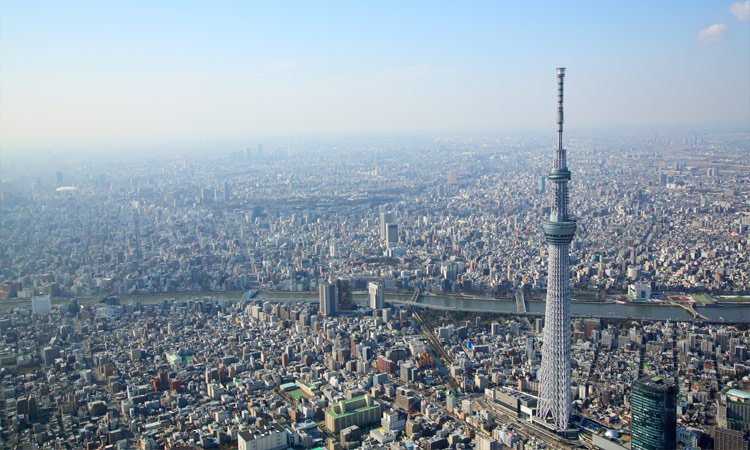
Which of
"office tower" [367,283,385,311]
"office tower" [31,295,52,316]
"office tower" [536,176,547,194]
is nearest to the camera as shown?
"office tower" [31,295,52,316]

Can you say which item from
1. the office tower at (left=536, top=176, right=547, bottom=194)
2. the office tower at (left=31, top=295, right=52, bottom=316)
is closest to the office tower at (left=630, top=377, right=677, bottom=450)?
the office tower at (left=31, top=295, right=52, bottom=316)

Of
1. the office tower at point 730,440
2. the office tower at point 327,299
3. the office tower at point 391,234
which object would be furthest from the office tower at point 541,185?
the office tower at point 730,440

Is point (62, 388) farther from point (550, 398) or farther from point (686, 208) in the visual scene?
point (686, 208)

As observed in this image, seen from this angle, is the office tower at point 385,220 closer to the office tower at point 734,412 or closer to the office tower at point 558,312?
the office tower at point 558,312

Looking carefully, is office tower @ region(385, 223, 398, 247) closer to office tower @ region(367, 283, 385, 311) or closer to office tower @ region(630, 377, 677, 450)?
office tower @ region(367, 283, 385, 311)

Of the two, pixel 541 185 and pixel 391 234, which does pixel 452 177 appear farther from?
pixel 391 234

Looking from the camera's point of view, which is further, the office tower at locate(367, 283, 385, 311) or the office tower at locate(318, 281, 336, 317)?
the office tower at locate(367, 283, 385, 311)
